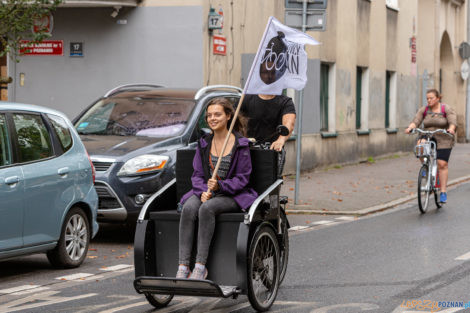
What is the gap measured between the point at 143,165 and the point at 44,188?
2.25 meters

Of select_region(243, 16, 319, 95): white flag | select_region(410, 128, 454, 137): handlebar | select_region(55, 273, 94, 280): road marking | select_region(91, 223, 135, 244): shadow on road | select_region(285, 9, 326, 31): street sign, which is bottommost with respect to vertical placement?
select_region(91, 223, 135, 244): shadow on road

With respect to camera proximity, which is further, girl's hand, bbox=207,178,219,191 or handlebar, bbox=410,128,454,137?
handlebar, bbox=410,128,454,137

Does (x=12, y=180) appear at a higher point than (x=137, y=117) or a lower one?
lower

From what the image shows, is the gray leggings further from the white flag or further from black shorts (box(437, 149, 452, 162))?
black shorts (box(437, 149, 452, 162))

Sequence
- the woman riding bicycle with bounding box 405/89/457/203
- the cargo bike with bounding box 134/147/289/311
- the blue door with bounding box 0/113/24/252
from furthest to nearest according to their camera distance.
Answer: the woman riding bicycle with bounding box 405/89/457/203 < the blue door with bounding box 0/113/24/252 < the cargo bike with bounding box 134/147/289/311

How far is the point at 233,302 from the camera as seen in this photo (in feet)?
24.3

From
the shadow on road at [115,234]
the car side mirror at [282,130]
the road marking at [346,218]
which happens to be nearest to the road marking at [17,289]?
the car side mirror at [282,130]

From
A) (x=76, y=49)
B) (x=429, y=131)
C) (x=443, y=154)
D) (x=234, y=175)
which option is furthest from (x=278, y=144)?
(x=76, y=49)

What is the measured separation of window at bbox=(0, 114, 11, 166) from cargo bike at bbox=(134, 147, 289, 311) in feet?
6.70

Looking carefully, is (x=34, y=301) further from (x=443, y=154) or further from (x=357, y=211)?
(x=443, y=154)

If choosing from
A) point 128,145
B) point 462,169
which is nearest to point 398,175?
point 462,169

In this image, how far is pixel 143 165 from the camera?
1103 centimetres

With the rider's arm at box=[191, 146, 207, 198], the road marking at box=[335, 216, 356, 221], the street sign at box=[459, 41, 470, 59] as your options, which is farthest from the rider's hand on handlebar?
the street sign at box=[459, 41, 470, 59]

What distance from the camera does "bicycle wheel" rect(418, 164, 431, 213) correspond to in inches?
545
